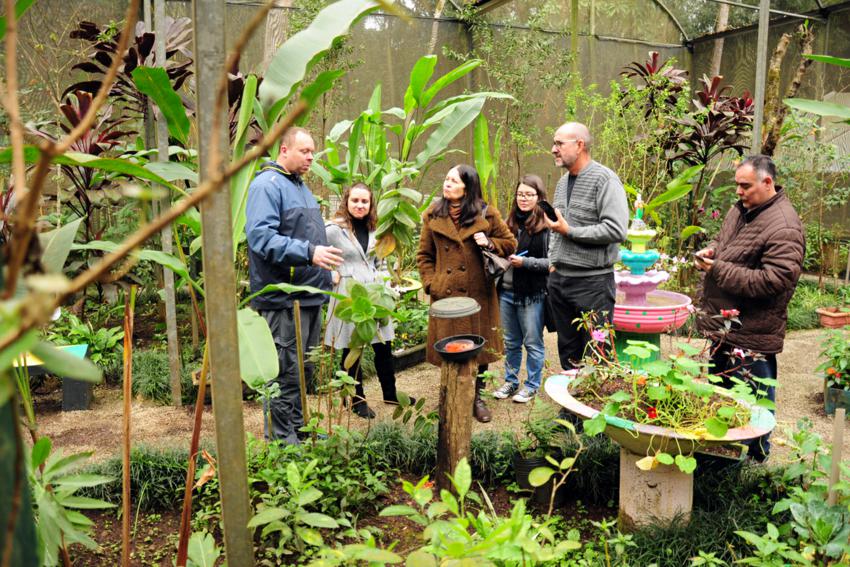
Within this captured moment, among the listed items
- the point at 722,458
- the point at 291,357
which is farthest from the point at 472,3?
Result: the point at 722,458

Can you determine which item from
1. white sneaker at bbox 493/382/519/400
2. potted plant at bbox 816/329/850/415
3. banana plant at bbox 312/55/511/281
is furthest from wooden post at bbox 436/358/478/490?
potted plant at bbox 816/329/850/415

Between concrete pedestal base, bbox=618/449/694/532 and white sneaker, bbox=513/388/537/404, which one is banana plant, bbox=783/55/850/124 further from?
white sneaker, bbox=513/388/537/404

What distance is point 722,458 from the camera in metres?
3.17

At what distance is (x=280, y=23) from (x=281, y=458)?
16.9 feet

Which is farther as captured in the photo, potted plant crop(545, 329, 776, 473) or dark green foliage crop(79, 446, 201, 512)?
dark green foliage crop(79, 446, 201, 512)

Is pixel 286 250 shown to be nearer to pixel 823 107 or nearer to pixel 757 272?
pixel 757 272

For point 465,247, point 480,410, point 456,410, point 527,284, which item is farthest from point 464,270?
point 456,410

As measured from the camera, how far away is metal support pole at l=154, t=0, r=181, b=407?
4016 millimetres

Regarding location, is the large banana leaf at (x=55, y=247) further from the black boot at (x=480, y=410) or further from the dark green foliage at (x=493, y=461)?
the black boot at (x=480, y=410)

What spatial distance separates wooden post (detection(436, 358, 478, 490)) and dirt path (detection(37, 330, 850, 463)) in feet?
2.75

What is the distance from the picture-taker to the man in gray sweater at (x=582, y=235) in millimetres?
3818

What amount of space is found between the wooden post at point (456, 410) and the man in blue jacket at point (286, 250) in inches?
31.6

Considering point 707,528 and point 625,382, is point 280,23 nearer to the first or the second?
point 625,382

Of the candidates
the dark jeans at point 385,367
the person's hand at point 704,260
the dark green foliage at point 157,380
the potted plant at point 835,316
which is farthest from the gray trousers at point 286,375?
the potted plant at point 835,316
